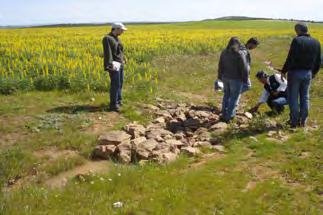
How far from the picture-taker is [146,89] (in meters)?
13.0

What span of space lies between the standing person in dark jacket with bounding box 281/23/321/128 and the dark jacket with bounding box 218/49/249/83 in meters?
0.86

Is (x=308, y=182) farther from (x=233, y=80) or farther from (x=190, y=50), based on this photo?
(x=190, y=50)

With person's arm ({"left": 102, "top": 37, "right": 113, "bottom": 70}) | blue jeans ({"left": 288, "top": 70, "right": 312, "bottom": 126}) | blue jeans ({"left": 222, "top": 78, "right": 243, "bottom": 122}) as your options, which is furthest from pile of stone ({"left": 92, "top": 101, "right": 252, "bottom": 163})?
person's arm ({"left": 102, "top": 37, "right": 113, "bottom": 70})

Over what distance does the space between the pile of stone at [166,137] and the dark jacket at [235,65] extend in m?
0.99

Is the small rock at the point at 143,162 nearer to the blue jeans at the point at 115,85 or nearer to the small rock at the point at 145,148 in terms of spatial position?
the small rock at the point at 145,148

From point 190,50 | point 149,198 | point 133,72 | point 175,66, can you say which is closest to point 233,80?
point 149,198

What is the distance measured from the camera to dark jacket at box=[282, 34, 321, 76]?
848 centimetres

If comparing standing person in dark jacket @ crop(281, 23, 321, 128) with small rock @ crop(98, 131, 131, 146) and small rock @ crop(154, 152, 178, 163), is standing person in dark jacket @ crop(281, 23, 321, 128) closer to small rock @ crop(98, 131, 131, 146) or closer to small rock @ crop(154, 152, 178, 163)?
small rock @ crop(154, 152, 178, 163)

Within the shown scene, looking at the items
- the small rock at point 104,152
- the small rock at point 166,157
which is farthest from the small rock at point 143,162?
the small rock at point 104,152

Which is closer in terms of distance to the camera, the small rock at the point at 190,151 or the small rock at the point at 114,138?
the small rock at the point at 190,151

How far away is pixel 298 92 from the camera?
29.2ft

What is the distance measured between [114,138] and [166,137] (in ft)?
3.48

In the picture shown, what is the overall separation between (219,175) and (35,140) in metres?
3.94

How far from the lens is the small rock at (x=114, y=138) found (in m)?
8.12
